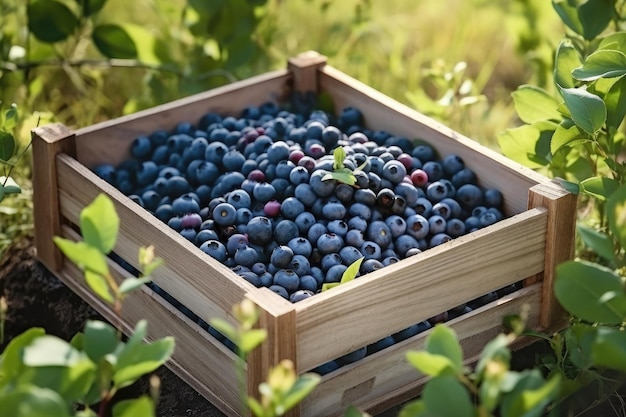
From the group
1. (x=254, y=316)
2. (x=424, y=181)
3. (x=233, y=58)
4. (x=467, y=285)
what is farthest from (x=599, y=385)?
(x=233, y=58)

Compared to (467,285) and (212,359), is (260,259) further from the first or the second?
(467,285)

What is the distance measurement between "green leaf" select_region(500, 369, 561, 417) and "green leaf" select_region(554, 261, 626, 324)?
0.16 metres

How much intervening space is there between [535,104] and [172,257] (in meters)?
0.88

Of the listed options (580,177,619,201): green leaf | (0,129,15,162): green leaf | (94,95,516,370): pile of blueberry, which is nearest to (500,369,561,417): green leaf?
(94,95,516,370): pile of blueberry

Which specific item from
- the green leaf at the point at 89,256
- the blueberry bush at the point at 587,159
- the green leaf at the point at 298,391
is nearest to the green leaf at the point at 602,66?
the blueberry bush at the point at 587,159

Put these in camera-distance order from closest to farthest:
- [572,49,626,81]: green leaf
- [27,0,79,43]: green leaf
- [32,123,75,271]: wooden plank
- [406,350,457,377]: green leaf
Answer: [406,350,457,377]: green leaf
[572,49,626,81]: green leaf
[32,123,75,271]: wooden plank
[27,0,79,43]: green leaf

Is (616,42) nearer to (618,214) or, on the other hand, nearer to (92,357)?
(618,214)

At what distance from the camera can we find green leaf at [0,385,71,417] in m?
1.21

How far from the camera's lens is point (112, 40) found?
9.12ft

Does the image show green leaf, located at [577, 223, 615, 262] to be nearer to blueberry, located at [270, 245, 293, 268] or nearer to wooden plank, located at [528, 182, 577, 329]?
wooden plank, located at [528, 182, 577, 329]

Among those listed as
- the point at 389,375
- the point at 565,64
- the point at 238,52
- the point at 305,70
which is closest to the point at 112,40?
the point at 238,52

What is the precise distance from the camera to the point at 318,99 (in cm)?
255

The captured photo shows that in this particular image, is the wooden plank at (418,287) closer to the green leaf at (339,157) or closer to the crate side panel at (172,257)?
the crate side panel at (172,257)

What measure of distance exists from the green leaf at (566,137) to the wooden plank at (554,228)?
9cm
